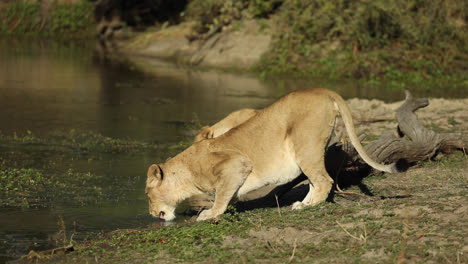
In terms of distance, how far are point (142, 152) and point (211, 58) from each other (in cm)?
1435

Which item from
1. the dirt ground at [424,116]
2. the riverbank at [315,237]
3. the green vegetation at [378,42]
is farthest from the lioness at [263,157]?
the green vegetation at [378,42]

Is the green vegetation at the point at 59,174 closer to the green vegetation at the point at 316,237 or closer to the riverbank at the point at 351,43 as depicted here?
the green vegetation at the point at 316,237

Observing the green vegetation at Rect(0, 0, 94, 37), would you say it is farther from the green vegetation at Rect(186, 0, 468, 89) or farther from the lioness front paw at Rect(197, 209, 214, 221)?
the lioness front paw at Rect(197, 209, 214, 221)

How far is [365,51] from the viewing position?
2280 centimetres

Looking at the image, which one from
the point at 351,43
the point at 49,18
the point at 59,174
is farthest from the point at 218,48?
the point at 59,174

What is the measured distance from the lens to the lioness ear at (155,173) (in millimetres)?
7820

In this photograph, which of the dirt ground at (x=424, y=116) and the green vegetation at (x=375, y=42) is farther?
the green vegetation at (x=375, y=42)

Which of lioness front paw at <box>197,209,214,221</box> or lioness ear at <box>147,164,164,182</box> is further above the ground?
lioness ear at <box>147,164,164,182</box>

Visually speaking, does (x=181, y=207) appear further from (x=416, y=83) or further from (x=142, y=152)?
(x=416, y=83)

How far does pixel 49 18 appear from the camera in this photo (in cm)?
3900

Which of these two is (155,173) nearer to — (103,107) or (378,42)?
(103,107)

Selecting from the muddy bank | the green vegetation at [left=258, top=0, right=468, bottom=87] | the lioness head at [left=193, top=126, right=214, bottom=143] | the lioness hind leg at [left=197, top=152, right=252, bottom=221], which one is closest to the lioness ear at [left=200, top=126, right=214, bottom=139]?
the lioness head at [left=193, top=126, right=214, bottom=143]

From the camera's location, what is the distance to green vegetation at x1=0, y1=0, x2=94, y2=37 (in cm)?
3812

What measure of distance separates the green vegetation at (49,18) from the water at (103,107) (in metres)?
7.75
